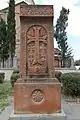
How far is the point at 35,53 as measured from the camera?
8.38 m

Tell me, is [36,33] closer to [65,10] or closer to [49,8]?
[49,8]

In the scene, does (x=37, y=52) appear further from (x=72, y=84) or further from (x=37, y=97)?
(x=72, y=84)

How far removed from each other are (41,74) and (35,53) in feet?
1.86

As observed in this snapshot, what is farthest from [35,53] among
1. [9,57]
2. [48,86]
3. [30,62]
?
[9,57]

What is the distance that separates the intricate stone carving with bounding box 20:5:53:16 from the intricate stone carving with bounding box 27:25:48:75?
35 centimetres

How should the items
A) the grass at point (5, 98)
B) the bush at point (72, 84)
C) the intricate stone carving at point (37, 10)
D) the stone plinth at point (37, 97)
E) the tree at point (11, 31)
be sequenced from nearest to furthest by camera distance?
the stone plinth at point (37, 97)
the intricate stone carving at point (37, 10)
the grass at point (5, 98)
the bush at point (72, 84)
the tree at point (11, 31)

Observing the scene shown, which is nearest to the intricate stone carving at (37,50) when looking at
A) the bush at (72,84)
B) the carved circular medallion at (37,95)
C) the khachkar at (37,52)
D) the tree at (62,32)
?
the khachkar at (37,52)

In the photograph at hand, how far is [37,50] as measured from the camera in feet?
27.5

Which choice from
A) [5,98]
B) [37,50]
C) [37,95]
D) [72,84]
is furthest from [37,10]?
[5,98]

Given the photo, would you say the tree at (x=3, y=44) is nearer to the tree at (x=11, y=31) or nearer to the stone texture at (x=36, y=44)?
the tree at (x=11, y=31)

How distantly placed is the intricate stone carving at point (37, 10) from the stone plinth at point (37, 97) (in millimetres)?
1790

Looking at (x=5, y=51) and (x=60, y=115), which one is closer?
(x=60, y=115)

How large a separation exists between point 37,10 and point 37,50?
1042 millimetres

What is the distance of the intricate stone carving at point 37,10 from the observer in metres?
8.36
